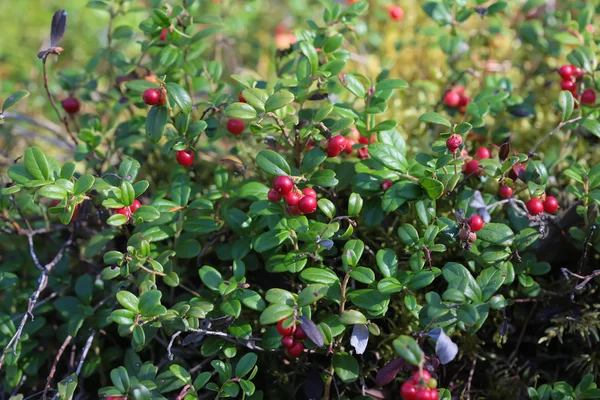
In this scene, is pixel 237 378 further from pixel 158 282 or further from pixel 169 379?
pixel 158 282

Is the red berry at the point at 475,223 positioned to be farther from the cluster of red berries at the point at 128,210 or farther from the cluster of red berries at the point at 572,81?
the cluster of red berries at the point at 128,210

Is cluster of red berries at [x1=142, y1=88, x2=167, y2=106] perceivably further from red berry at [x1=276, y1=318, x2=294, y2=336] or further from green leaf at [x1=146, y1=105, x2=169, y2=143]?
red berry at [x1=276, y1=318, x2=294, y2=336]

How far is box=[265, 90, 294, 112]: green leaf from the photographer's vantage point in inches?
70.8

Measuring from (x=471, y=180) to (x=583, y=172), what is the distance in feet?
1.27

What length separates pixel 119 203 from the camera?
188 centimetres

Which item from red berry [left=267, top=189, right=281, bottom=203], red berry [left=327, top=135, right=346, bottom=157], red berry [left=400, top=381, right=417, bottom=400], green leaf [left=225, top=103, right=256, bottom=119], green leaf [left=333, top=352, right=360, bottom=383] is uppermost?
green leaf [left=225, top=103, right=256, bottom=119]

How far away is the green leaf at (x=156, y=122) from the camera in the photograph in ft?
6.59

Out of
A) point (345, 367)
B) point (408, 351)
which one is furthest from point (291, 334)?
point (408, 351)

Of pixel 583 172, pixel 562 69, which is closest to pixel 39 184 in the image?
pixel 583 172

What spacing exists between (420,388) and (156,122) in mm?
1246

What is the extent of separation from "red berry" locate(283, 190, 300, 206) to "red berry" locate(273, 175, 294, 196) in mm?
22

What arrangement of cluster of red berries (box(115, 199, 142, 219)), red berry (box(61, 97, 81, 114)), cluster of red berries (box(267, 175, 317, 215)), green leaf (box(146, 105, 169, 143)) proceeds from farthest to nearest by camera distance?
red berry (box(61, 97, 81, 114))
green leaf (box(146, 105, 169, 143))
cluster of red berries (box(115, 199, 142, 219))
cluster of red berries (box(267, 175, 317, 215))

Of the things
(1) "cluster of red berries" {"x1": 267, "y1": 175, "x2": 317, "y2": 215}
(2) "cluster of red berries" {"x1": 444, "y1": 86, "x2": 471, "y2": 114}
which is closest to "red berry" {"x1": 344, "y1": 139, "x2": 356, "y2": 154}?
(1) "cluster of red berries" {"x1": 267, "y1": 175, "x2": 317, "y2": 215}

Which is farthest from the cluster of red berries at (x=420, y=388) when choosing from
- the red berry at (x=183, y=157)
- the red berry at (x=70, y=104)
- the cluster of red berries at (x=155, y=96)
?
the red berry at (x=70, y=104)
